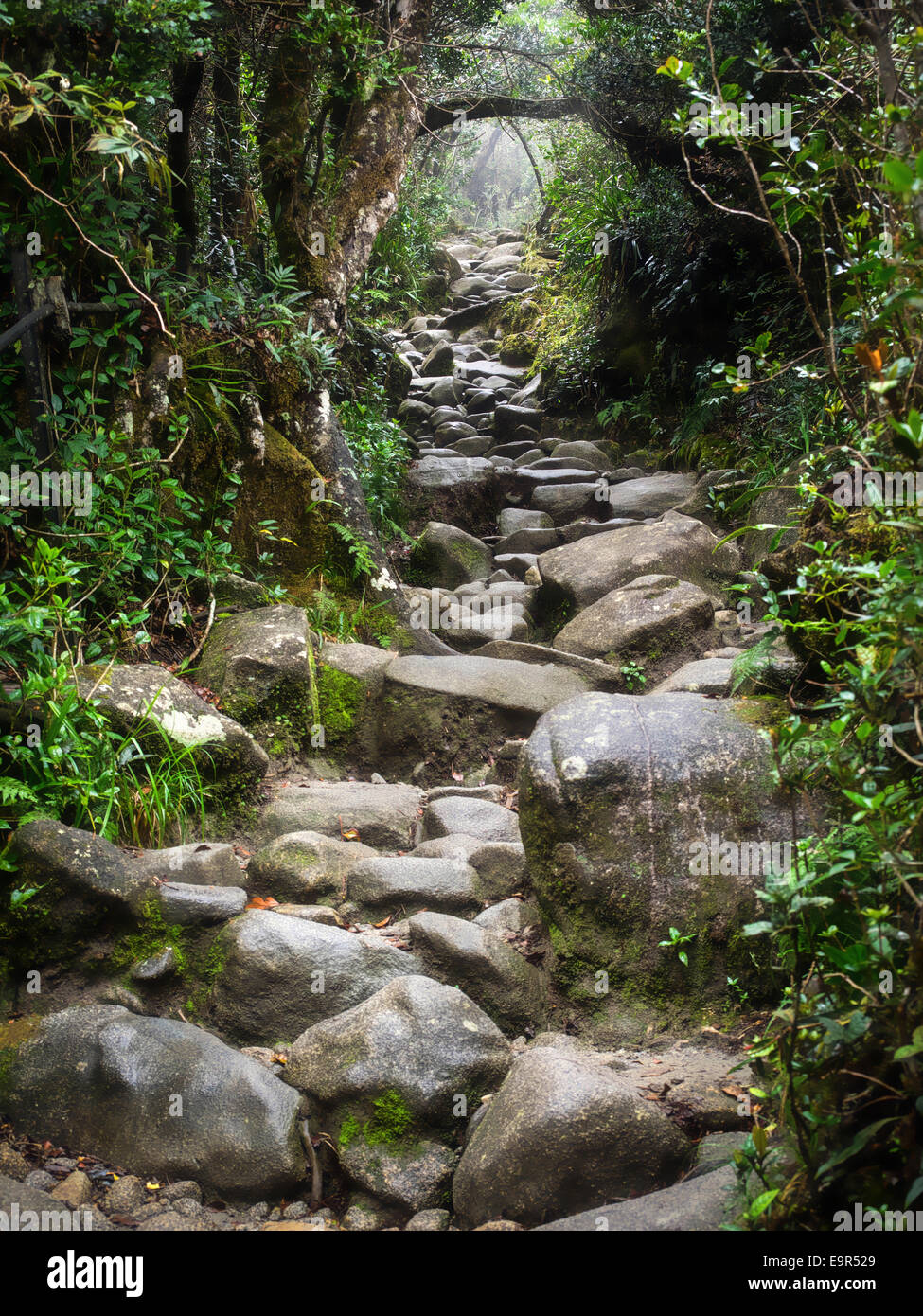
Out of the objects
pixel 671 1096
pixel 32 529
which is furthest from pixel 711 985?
pixel 32 529

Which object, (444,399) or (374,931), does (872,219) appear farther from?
(444,399)

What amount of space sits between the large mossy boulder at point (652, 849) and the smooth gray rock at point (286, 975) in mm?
662

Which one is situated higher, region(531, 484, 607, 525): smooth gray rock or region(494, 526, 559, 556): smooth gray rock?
region(531, 484, 607, 525): smooth gray rock

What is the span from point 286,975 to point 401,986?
1.51ft

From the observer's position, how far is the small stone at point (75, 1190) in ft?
8.19

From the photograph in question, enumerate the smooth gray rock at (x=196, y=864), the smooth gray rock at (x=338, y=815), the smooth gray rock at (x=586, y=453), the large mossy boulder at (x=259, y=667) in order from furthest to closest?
1. the smooth gray rock at (x=586, y=453)
2. the large mossy boulder at (x=259, y=667)
3. the smooth gray rock at (x=338, y=815)
4. the smooth gray rock at (x=196, y=864)

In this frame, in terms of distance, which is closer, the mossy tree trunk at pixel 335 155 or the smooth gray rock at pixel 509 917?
the smooth gray rock at pixel 509 917

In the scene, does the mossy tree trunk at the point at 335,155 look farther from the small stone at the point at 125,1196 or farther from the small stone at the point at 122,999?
the small stone at the point at 125,1196

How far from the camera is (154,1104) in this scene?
2.75 m

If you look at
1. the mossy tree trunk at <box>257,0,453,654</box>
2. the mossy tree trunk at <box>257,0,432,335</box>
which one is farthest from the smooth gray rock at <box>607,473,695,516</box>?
the mossy tree trunk at <box>257,0,432,335</box>

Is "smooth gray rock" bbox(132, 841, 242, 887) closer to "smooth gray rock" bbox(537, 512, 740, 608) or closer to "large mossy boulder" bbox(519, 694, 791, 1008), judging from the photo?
"large mossy boulder" bbox(519, 694, 791, 1008)

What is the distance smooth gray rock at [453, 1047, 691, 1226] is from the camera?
243 cm

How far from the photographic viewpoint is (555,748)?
3.34 meters

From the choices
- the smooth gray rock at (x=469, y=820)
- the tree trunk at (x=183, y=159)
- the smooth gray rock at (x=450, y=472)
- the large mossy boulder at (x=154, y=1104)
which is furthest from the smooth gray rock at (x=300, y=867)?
the smooth gray rock at (x=450, y=472)
